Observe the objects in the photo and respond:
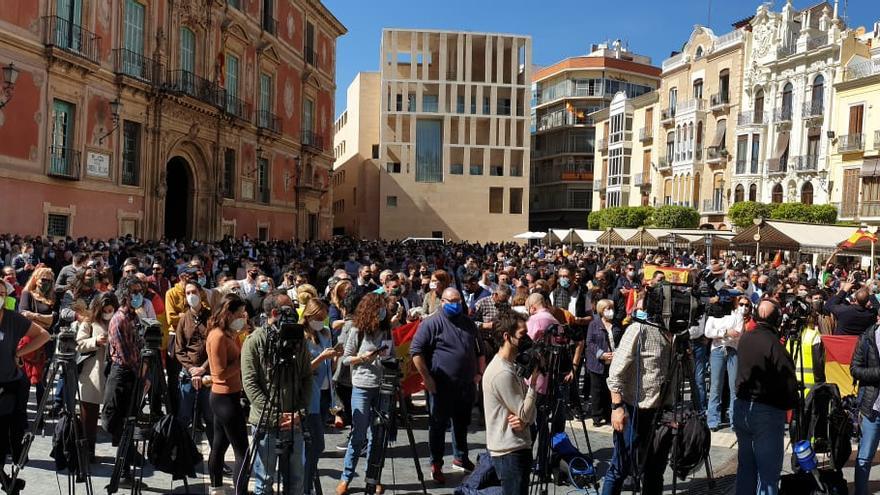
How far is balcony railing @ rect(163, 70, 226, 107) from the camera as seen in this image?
26.8 metres

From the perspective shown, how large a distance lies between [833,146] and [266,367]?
3982 centimetres

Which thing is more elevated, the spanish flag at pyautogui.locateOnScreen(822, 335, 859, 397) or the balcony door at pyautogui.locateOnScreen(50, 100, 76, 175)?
the balcony door at pyautogui.locateOnScreen(50, 100, 76, 175)

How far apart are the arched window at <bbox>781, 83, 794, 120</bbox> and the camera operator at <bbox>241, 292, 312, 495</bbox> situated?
42405mm

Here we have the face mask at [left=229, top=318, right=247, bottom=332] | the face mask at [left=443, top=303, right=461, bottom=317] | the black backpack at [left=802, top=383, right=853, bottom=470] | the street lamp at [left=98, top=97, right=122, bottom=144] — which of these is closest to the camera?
the face mask at [left=229, top=318, right=247, bottom=332]

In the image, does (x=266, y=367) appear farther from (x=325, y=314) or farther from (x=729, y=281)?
(x=729, y=281)

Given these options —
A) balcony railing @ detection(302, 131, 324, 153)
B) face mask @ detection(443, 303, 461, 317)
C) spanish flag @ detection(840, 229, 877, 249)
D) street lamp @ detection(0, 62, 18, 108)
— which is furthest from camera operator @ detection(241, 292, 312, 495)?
balcony railing @ detection(302, 131, 324, 153)

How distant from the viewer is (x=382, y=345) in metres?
7.12

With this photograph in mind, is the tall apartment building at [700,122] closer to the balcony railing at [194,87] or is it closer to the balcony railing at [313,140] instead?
the balcony railing at [313,140]

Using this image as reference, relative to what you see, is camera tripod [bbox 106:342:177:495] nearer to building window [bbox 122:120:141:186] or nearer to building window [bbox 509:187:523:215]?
building window [bbox 122:120:141:186]

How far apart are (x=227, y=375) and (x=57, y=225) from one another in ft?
61.0

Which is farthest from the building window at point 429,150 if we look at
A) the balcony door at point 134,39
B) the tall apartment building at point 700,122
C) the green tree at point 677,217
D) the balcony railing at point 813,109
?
the balcony door at point 134,39

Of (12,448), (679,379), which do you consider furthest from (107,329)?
(679,379)

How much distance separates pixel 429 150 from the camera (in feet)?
203

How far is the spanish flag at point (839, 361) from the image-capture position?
8.97 m
